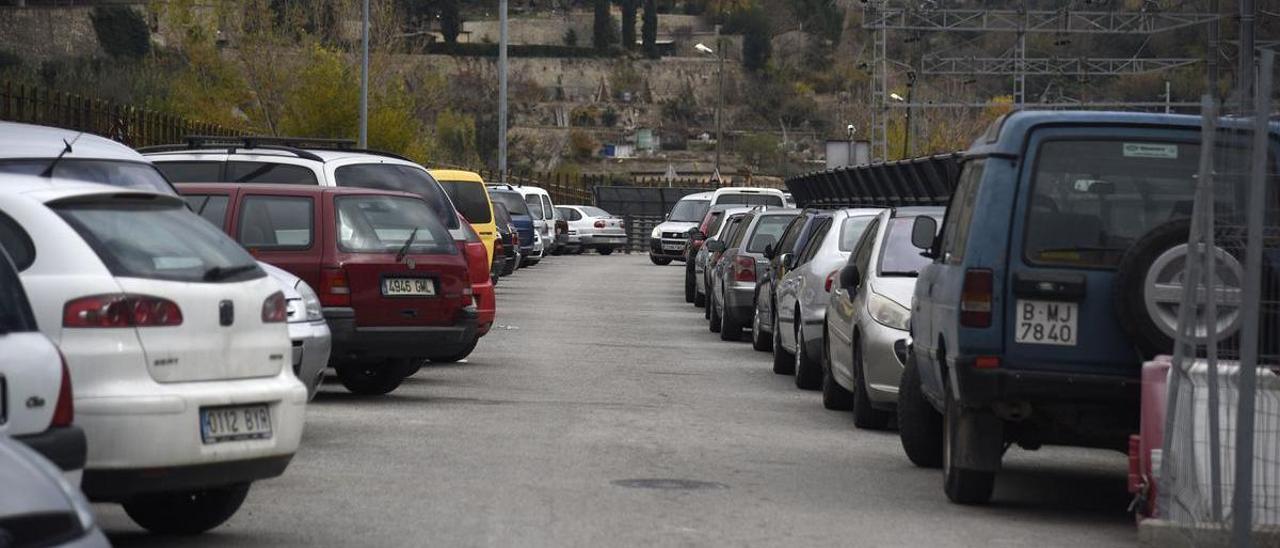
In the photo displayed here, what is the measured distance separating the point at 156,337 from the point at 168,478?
22.4 inches

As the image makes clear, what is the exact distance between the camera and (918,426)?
1277 centimetres

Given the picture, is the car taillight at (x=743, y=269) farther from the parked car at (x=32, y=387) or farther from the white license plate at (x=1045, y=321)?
the parked car at (x=32, y=387)

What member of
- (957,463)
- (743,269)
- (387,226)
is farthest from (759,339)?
(957,463)

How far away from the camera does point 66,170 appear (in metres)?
11.8

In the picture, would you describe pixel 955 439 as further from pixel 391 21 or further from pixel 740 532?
pixel 391 21

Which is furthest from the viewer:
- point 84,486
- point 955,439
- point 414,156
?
point 414,156

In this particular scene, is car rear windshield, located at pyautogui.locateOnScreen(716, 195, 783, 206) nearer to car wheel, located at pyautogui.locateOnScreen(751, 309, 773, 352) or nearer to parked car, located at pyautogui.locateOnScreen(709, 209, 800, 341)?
parked car, located at pyautogui.locateOnScreen(709, 209, 800, 341)

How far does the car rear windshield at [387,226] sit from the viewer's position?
1584 cm

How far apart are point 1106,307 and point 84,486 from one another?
476 cm

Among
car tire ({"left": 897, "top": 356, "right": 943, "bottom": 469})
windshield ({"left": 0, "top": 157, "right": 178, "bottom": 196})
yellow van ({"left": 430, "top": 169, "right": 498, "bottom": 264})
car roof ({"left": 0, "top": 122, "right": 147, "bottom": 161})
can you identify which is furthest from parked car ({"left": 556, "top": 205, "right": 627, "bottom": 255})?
windshield ({"left": 0, "top": 157, "right": 178, "bottom": 196})

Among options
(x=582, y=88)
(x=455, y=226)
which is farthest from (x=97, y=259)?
(x=582, y=88)

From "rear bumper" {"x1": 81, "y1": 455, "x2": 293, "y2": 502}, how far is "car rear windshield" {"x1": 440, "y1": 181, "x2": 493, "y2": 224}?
18.1 meters

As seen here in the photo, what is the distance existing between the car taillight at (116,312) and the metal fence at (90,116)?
15.0m

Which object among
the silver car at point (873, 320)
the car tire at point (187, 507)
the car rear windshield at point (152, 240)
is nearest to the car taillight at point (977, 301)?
the car rear windshield at point (152, 240)
